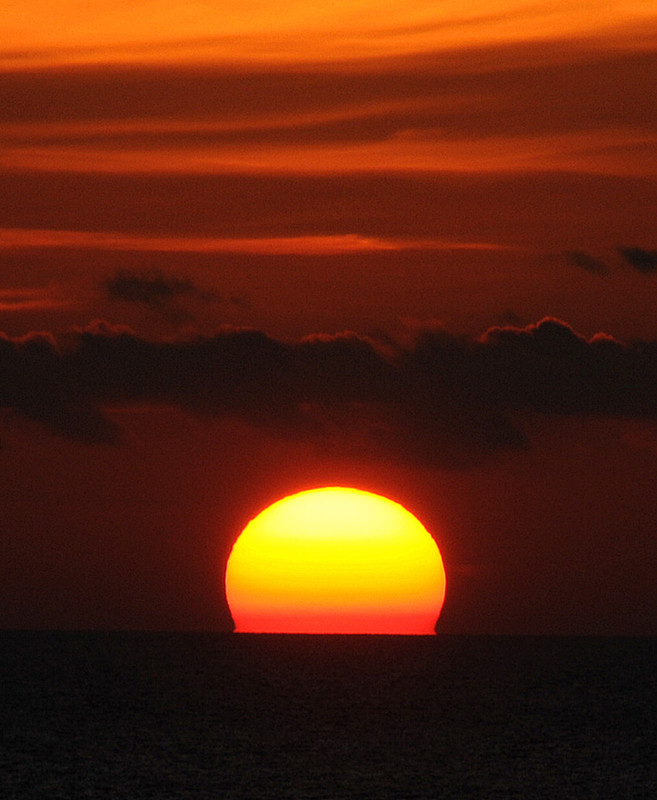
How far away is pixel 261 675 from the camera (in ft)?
538

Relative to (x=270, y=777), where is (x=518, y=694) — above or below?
above

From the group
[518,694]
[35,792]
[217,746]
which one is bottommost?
[35,792]

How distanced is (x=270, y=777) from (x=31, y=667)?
10962 centimetres

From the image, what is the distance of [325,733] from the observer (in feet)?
308

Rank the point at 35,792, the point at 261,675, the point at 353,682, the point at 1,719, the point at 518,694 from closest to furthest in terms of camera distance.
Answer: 1. the point at 35,792
2. the point at 1,719
3. the point at 518,694
4. the point at 353,682
5. the point at 261,675

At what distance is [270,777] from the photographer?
70500mm

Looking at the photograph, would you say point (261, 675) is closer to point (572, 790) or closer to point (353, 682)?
point (353, 682)

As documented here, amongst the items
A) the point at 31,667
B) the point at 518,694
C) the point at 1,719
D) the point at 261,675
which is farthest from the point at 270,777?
the point at 31,667

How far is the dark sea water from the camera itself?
221 feet

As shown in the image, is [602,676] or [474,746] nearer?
[474,746]

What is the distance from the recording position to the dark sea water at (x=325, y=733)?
67.2 m

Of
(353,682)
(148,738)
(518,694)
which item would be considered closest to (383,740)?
(148,738)

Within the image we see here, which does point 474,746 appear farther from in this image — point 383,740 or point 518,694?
point 518,694

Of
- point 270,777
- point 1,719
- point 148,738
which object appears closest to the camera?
point 270,777
